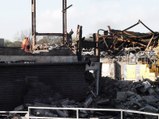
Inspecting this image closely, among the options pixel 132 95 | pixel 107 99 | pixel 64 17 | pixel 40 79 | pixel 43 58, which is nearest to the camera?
pixel 40 79

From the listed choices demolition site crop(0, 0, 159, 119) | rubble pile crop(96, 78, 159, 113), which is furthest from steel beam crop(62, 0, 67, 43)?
rubble pile crop(96, 78, 159, 113)

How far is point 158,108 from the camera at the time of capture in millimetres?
23469

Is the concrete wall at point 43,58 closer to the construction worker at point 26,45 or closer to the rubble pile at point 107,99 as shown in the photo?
the rubble pile at point 107,99

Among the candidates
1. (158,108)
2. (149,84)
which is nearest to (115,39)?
(149,84)

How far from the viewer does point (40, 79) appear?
22375 millimetres

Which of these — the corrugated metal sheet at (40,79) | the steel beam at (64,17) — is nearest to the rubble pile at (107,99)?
the corrugated metal sheet at (40,79)

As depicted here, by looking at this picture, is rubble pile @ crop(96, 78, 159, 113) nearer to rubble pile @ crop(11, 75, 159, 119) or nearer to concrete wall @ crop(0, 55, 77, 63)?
rubble pile @ crop(11, 75, 159, 119)

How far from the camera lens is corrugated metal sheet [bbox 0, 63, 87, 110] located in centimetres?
2133

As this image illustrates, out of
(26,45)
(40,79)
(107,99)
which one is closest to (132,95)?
(107,99)

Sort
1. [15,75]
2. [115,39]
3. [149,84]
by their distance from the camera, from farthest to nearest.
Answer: [115,39]
[149,84]
[15,75]

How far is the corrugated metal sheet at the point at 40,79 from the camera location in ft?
70.0

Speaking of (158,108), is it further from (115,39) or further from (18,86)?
(115,39)

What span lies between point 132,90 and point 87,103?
5.50 metres

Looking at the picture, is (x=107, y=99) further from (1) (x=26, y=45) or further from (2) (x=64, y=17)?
(2) (x=64, y=17)
